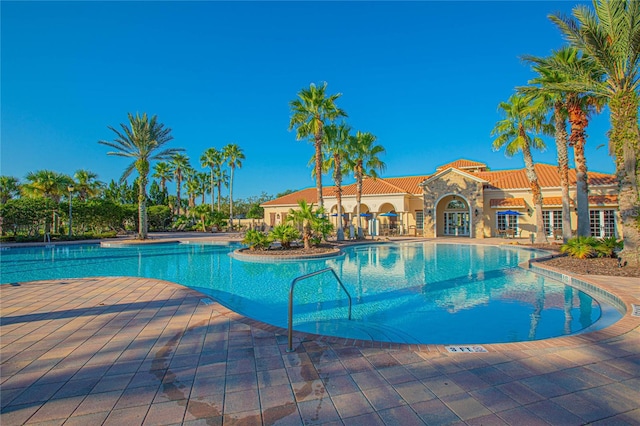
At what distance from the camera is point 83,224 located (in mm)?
32156

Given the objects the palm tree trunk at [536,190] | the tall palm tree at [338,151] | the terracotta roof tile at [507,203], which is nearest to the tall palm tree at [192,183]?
the tall palm tree at [338,151]

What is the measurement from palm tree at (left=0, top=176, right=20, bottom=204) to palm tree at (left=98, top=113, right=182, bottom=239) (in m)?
22.7

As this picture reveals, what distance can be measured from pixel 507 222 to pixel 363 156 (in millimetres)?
14091

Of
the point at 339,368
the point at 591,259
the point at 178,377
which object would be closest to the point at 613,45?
the point at 591,259

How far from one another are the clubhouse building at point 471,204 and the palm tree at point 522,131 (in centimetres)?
571

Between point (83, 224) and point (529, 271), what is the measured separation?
37.5 m

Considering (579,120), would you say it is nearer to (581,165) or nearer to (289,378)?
(581,165)

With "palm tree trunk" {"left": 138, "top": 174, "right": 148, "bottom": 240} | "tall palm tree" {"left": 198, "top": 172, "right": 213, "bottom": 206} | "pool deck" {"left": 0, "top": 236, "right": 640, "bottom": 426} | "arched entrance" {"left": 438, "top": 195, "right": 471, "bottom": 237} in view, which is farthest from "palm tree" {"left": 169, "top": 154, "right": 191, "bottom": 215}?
"pool deck" {"left": 0, "top": 236, "right": 640, "bottom": 426}

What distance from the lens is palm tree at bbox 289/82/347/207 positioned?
2136 centimetres

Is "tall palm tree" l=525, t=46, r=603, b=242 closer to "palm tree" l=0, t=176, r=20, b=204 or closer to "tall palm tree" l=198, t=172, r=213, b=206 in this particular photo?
"tall palm tree" l=198, t=172, r=213, b=206

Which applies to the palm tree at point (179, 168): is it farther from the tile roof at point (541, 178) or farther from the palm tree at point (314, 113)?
the tile roof at point (541, 178)

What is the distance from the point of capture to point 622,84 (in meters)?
10.7

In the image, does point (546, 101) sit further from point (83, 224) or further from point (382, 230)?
point (83, 224)

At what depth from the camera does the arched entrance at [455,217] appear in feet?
101
